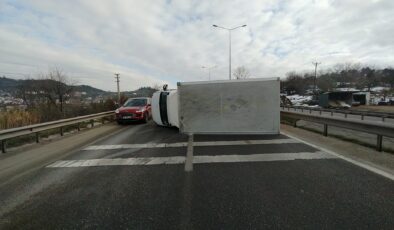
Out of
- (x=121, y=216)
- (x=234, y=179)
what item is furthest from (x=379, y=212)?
(x=121, y=216)

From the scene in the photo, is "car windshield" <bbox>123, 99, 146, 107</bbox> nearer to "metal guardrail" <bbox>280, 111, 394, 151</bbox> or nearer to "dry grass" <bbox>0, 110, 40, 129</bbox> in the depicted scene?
"dry grass" <bbox>0, 110, 40, 129</bbox>

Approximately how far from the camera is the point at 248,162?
→ 5.76 m

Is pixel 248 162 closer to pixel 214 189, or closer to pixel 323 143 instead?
pixel 214 189

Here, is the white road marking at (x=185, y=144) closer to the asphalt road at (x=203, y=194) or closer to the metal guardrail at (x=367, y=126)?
the asphalt road at (x=203, y=194)

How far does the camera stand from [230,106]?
1023 cm

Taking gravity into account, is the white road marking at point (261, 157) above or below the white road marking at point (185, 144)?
above

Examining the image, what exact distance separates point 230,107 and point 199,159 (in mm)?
4541

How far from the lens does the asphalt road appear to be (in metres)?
3.11

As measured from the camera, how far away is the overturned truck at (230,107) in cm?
999

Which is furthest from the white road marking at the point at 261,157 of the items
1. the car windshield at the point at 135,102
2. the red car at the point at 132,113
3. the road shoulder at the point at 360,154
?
the car windshield at the point at 135,102

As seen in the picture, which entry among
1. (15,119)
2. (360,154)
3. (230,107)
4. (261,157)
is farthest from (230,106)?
(15,119)

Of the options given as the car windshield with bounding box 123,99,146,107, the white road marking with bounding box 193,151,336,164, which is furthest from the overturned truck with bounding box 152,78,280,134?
the car windshield with bounding box 123,99,146,107

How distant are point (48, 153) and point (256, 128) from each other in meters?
7.39

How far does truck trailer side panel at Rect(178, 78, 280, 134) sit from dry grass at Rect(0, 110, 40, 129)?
29.8 ft
